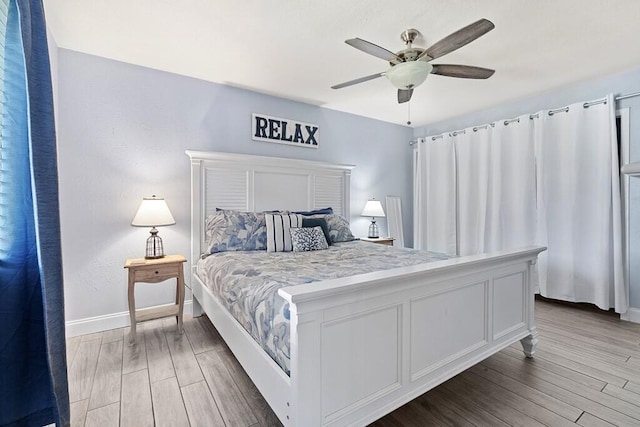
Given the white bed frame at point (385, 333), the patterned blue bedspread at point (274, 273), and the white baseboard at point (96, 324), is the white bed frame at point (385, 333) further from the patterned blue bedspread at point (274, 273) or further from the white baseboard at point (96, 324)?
the white baseboard at point (96, 324)

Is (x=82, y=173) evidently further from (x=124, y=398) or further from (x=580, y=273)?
(x=580, y=273)

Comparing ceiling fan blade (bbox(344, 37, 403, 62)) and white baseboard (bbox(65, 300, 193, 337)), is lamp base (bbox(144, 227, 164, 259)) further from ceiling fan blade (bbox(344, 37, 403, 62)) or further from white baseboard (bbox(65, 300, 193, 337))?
ceiling fan blade (bbox(344, 37, 403, 62))

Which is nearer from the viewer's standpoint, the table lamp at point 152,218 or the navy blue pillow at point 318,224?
the table lamp at point 152,218

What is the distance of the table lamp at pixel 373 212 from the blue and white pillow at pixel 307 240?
4.78ft

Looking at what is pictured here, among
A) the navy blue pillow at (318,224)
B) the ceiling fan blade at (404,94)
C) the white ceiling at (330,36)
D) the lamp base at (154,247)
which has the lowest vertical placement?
the lamp base at (154,247)

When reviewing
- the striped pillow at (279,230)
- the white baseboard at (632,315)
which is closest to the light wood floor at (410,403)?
the white baseboard at (632,315)

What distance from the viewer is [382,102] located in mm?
3834

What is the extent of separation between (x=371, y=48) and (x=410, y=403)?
224cm

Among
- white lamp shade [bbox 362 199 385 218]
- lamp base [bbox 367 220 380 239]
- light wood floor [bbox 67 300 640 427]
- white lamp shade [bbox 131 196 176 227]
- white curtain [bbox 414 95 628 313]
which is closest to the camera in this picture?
light wood floor [bbox 67 300 640 427]

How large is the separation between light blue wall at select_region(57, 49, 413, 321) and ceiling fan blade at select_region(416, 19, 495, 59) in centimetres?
216

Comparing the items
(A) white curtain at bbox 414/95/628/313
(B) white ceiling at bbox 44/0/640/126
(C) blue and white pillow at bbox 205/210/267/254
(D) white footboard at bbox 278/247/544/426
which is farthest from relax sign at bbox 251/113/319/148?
(D) white footboard at bbox 278/247/544/426

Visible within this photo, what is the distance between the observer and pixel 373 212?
4.21 metres

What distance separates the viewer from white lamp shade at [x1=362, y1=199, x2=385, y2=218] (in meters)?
4.20

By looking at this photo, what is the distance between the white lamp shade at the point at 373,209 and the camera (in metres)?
4.20
